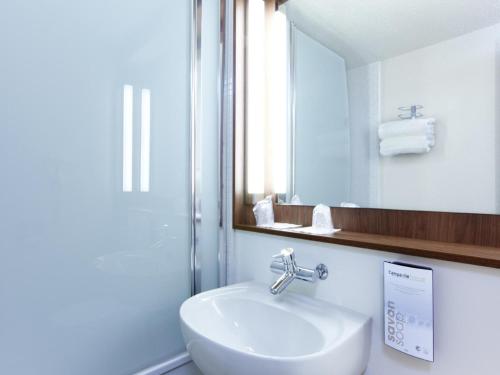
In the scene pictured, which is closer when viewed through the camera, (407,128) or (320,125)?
(407,128)

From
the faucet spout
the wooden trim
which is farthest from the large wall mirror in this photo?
the faucet spout

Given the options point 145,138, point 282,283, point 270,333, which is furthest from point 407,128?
point 145,138

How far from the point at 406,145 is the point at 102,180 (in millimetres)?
970

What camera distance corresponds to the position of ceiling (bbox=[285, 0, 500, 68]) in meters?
0.84

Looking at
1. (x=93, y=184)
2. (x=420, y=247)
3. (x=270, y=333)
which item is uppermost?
(x=93, y=184)

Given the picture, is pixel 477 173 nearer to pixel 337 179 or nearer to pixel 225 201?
pixel 337 179

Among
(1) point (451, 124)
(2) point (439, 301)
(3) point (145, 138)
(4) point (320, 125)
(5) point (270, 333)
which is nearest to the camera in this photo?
(2) point (439, 301)

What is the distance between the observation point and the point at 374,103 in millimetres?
1006

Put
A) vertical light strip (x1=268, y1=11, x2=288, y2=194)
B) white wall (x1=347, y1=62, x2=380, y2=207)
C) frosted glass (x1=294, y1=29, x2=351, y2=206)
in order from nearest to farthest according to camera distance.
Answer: white wall (x1=347, y1=62, x2=380, y2=207) → frosted glass (x1=294, y1=29, x2=351, y2=206) → vertical light strip (x1=268, y1=11, x2=288, y2=194)

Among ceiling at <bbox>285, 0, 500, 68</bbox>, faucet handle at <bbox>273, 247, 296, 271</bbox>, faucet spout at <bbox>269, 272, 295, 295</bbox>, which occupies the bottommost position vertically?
faucet spout at <bbox>269, 272, 295, 295</bbox>

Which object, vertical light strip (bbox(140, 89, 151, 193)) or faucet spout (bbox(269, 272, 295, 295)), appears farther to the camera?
vertical light strip (bbox(140, 89, 151, 193))

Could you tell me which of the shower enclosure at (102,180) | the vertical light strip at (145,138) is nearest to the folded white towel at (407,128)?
the shower enclosure at (102,180)

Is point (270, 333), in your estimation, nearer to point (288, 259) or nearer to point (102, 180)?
point (288, 259)

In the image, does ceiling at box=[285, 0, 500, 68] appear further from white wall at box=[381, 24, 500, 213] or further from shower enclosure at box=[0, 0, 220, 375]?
shower enclosure at box=[0, 0, 220, 375]
